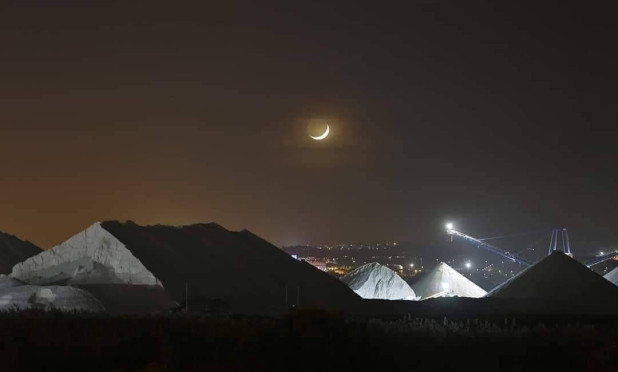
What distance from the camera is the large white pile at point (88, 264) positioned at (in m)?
39.4

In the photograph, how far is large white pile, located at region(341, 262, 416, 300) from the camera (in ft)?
199

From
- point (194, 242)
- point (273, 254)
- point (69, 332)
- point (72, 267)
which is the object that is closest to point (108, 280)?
point (72, 267)

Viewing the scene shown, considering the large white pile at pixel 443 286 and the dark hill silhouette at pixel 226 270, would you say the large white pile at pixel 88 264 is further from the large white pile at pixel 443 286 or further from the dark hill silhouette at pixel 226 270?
the large white pile at pixel 443 286

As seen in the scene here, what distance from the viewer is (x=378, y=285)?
62.0m

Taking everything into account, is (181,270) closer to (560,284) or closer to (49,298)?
(49,298)

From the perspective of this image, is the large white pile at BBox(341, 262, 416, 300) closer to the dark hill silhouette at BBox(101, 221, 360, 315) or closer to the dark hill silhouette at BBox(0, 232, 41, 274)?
the dark hill silhouette at BBox(101, 221, 360, 315)

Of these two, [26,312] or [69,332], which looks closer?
[69,332]

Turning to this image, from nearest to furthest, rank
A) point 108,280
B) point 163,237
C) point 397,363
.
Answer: point 397,363 < point 108,280 < point 163,237

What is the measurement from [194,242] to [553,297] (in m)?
Result: 18.8

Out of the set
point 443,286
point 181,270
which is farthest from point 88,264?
point 443,286

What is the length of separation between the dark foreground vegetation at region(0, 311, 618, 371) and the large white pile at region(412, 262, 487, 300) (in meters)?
44.2

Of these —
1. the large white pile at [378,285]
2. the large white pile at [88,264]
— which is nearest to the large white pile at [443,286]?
the large white pile at [378,285]

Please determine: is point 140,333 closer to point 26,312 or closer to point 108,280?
point 26,312

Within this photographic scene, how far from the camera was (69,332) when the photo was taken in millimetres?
20062
